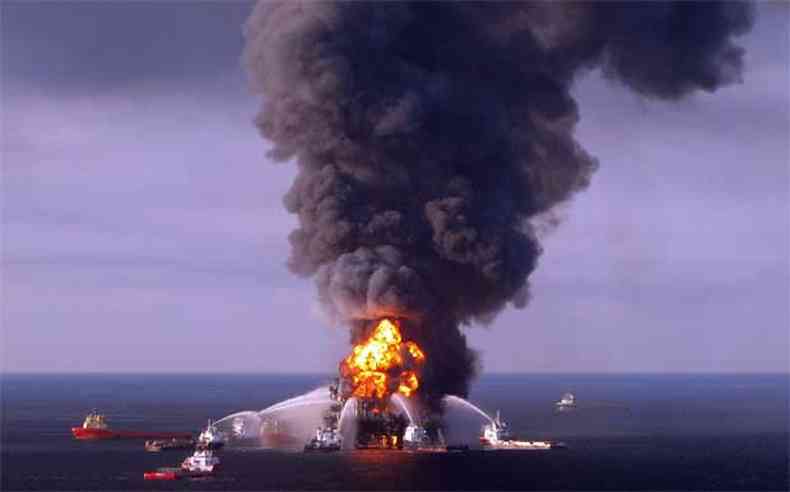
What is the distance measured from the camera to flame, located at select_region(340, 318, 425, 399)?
125 meters

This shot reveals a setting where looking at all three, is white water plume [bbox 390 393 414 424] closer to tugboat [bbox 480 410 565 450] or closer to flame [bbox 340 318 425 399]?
flame [bbox 340 318 425 399]

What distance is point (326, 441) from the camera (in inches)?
5089

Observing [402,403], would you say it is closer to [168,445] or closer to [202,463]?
[202,463]

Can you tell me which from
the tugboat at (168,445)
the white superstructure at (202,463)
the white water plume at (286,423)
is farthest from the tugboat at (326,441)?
the tugboat at (168,445)

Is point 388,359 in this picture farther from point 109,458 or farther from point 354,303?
point 109,458

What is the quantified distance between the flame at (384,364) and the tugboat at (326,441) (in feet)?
15.7

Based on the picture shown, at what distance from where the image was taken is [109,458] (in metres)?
142

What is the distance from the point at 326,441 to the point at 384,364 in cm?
1041

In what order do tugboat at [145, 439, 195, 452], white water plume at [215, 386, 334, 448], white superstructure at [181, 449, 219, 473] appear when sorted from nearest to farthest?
white superstructure at [181, 449, 219, 473] → white water plume at [215, 386, 334, 448] → tugboat at [145, 439, 195, 452]

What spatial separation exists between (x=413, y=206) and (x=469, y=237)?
23.4ft

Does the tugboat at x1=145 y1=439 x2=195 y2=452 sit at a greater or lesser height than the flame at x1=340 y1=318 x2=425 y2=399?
lesser

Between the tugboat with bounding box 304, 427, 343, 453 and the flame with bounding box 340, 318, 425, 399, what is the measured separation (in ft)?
15.7

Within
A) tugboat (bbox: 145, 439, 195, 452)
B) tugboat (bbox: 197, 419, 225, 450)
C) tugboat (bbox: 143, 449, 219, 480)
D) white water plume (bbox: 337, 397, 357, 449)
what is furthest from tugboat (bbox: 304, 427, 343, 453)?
tugboat (bbox: 145, 439, 195, 452)

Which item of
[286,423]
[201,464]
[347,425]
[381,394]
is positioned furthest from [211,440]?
[381,394]
